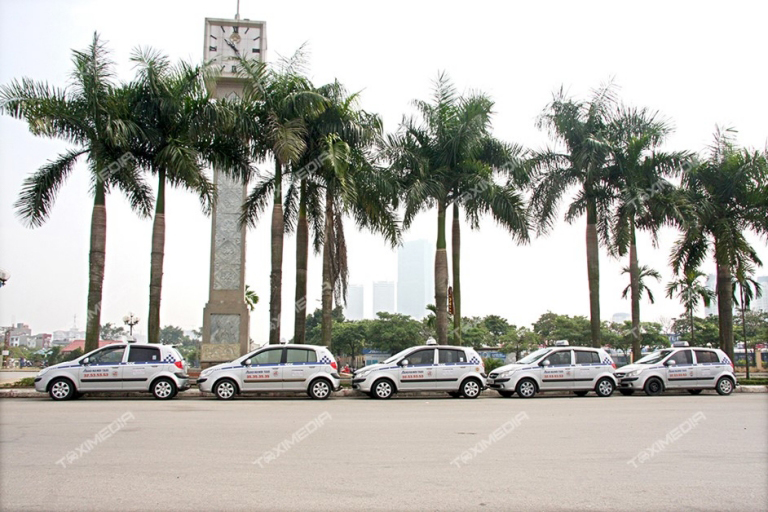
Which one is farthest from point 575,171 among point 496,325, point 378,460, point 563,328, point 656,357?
point 496,325

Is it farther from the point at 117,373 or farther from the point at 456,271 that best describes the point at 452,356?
the point at 117,373

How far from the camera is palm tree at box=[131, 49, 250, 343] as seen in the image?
19828 millimetres

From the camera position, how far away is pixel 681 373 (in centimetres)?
2038

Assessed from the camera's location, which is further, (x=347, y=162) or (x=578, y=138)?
(x=578, y=138)

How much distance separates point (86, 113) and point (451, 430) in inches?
583

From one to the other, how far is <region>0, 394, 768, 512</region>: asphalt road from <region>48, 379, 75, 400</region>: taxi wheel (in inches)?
117

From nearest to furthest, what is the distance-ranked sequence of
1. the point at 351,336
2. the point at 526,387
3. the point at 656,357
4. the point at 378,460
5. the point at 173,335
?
the point at 378,460, the point at 526,387, the point at 656,357, the point at 351,336, the point at 173,335

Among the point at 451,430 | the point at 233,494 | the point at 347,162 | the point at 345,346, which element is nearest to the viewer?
the point at 233,494

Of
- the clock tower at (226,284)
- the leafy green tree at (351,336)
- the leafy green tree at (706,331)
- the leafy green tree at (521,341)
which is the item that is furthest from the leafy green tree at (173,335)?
the clock tower at (226,284)

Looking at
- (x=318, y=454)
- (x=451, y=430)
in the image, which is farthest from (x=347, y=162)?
(x=318, y=454)

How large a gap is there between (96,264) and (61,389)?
451 cm

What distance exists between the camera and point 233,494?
6.47 meters

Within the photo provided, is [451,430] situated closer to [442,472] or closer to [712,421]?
[442,472]

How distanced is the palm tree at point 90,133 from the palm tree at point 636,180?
58.7ft
